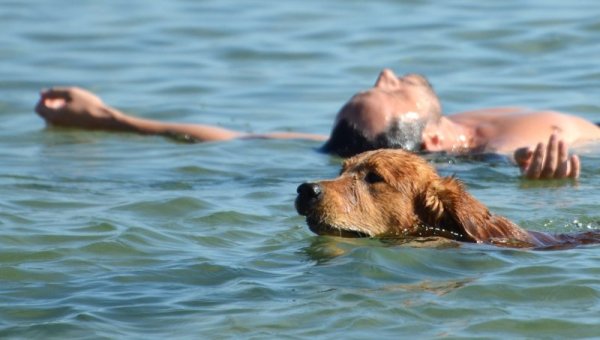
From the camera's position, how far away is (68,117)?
45.8ft

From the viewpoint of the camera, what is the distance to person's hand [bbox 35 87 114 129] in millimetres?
13805

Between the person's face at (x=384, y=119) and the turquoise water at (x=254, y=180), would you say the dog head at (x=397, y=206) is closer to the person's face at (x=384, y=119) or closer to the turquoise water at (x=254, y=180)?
the turquoise water at (x=254, y=180)

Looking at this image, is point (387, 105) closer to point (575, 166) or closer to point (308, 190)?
point (575, 166)

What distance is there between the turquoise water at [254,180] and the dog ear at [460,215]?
4.9 inches

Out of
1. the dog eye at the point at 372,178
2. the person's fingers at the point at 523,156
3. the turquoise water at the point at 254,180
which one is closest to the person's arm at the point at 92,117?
the turquoise water at the point at 254,180

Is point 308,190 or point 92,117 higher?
point 308,190

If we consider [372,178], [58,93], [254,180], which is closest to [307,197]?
[372,178]

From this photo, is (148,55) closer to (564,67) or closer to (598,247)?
(564,67)

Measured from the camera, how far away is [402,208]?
8.52m

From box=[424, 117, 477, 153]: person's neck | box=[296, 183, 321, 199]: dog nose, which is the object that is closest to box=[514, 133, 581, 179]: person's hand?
box=[424, 117, 477, 153]: person's neck

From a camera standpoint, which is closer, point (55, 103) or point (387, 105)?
point (387, 105)

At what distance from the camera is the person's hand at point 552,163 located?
420 inches

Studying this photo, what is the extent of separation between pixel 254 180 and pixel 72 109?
3.20 m

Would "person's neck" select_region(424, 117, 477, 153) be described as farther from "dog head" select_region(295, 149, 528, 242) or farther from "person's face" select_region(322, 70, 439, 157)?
"dog head" select_region(295, 149, 528, 242)
